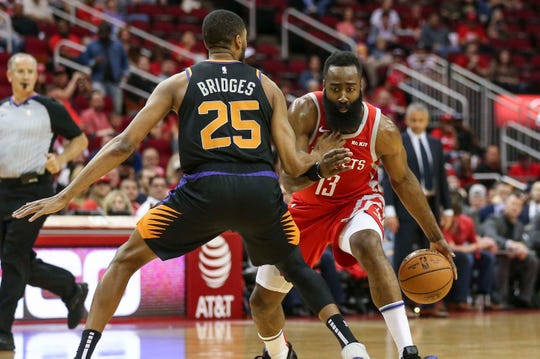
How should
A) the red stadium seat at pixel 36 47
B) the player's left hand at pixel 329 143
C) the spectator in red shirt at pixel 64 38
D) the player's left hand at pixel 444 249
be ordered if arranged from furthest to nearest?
1. the spectator in red shirt at pixel 64 38
2. the red stadium seat at pixel 36 47
3. the player's left hand at pixel 444 249
4. the player's left hand at pixel 329 143

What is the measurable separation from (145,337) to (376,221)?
2.96m

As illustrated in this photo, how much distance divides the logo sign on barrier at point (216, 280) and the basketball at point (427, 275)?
4.21m

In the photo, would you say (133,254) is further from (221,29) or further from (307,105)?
(307,105)

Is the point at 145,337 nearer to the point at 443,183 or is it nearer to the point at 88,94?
the point at 443,183

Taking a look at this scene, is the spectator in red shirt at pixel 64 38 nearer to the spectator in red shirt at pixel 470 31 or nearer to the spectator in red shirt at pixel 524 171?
the spectator in red shirt at pixel 524 171

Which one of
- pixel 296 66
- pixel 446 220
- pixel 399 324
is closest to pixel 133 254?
pixel 399 324

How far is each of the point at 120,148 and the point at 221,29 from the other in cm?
80

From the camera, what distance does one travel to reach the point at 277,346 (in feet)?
19.0

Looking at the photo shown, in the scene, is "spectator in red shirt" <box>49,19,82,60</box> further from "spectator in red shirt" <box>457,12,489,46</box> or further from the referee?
"spectator in red shirt" <box>457,12,489,46</box>

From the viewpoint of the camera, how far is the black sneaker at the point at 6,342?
676 centimetres

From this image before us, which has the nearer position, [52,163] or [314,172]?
[314,172]

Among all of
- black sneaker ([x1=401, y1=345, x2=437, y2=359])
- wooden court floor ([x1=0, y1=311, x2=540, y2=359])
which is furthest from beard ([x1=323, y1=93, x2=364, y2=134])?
wooden court floor ([x1=0, y1=311, x2=540, y2=359])

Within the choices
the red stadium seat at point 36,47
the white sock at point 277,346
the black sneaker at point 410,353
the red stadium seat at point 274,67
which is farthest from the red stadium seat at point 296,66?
the black sneaker at point 410,353

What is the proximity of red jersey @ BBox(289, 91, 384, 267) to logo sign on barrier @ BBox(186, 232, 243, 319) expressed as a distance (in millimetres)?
4049
